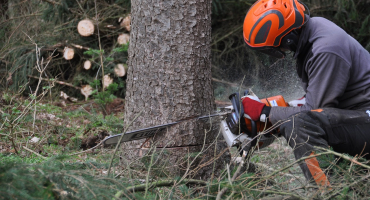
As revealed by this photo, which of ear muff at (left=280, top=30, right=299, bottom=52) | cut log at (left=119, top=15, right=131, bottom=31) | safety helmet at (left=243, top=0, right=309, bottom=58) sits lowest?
cut log at (left=119, top=15, right=131, bottom=31)

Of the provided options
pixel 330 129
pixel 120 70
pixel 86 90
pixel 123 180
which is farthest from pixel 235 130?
pixel 86 90

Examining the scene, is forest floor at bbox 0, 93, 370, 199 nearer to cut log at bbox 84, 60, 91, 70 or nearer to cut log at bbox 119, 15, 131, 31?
cut log at bbox 84, 60, 91, 70

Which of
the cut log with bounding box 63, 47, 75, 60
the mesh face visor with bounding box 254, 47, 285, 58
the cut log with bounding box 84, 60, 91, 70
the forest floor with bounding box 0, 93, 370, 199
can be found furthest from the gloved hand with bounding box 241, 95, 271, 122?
the cut log with bounding box 63, 47, 75, 60

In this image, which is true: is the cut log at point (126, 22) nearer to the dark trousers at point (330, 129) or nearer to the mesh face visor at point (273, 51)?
the mesh face visor at point (273, 51)

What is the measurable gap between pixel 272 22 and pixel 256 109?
2.58ft

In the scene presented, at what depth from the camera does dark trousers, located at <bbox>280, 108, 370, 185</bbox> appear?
2.67 m

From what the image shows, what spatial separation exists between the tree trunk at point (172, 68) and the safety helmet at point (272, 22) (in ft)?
1.37

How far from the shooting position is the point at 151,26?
291 cm

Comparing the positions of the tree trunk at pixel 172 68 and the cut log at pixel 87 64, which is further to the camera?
the cut log at pixel 87 64

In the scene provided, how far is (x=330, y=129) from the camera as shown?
9.03 ft

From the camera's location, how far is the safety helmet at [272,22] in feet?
9.68

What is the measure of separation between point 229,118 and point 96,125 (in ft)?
8.00

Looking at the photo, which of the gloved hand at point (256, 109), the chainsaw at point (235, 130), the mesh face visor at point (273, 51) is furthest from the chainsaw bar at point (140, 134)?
the mesh face visor at point (273, 51)

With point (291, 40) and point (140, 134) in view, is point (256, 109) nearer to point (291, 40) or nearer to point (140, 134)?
point (291, 40)
